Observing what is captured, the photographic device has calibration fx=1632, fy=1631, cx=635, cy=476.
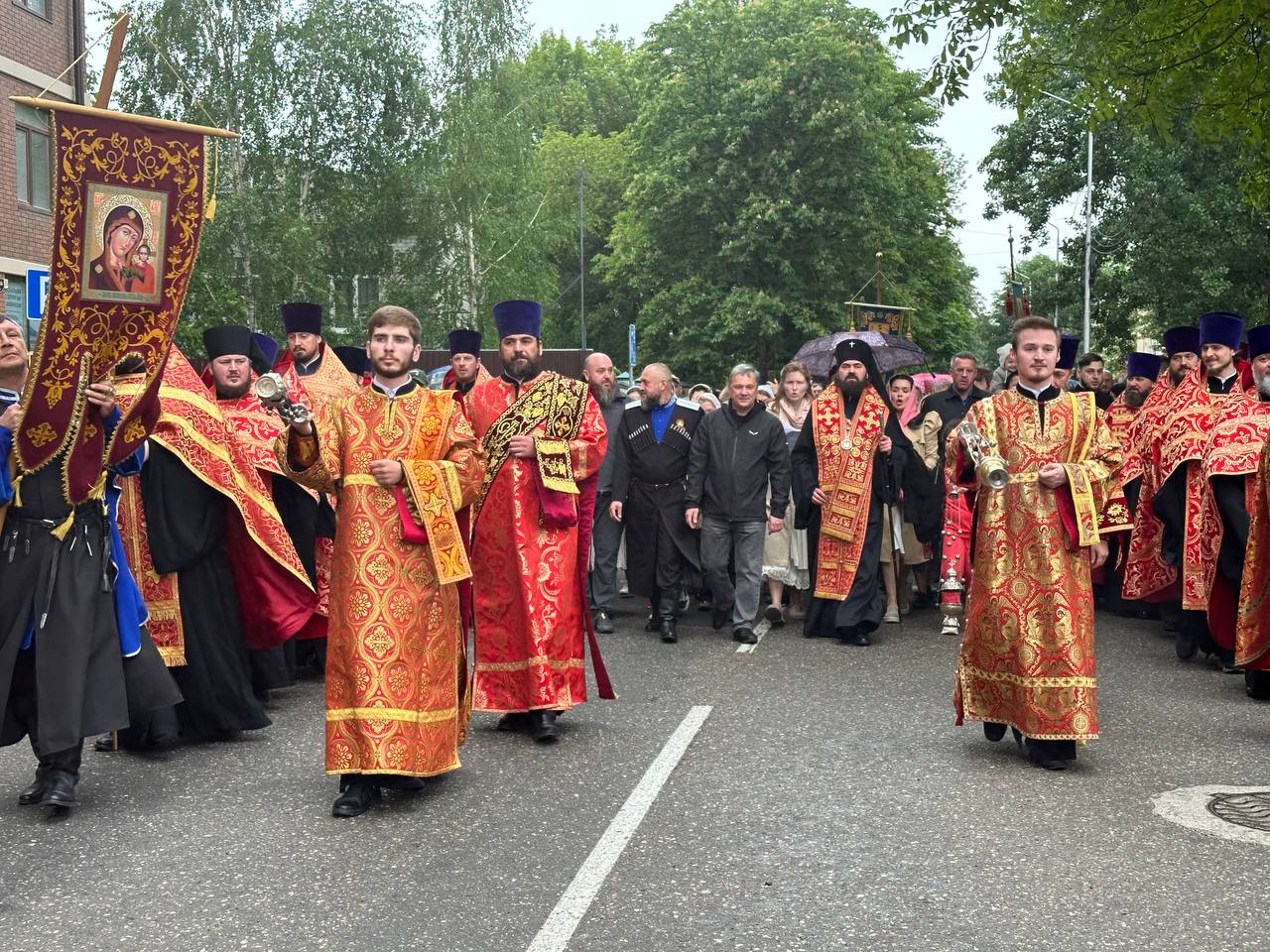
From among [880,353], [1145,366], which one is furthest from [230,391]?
[880,353]

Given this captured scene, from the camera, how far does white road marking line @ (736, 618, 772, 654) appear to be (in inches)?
451

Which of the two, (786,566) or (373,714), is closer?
(373,714)

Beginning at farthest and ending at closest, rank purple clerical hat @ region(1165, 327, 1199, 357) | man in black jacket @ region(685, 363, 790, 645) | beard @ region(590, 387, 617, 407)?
beard @ region(590, 387, 617, 407) < man in black jacket @ region(685, 363, 790, 645) < purple clerical hat @ region(1165, 327, 1199, 357)

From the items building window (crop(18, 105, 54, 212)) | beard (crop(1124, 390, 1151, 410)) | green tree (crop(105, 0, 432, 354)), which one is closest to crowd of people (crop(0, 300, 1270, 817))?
beard (crop(1124, 390, 1151, 410))

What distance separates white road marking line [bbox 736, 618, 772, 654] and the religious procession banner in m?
5.55

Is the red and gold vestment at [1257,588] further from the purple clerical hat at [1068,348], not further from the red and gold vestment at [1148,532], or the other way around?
the red and gold vestment at [1148,532]

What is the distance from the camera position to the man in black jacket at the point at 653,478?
12.8 m

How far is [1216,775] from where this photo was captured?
7324 millimetres

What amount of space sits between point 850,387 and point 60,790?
7460mm

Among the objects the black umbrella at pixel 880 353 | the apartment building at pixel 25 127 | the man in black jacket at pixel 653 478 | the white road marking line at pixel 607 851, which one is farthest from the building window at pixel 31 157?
the white road marking line at pixel 607 851

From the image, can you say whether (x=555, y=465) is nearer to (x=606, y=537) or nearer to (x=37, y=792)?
(x=37, y=792)

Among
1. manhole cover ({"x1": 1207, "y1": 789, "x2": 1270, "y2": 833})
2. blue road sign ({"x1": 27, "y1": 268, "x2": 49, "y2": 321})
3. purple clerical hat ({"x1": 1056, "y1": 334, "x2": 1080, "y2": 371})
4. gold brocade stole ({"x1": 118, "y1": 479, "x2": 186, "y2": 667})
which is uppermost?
blue road sign ({"x1": 27, "y1": 268, "x2": 49, "y2": 321})

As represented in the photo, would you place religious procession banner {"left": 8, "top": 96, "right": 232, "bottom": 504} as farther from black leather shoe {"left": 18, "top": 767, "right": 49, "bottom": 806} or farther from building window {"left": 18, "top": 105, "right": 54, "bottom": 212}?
building window {"left": 18, "top": 105, "right": 54, "bottom": 212}

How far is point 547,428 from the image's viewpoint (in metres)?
8.63
